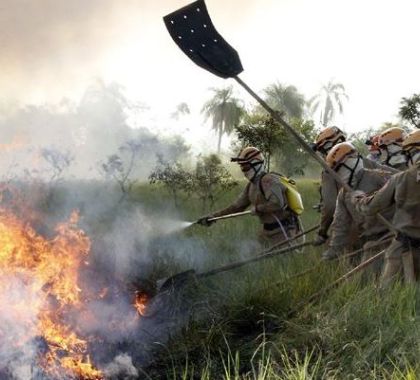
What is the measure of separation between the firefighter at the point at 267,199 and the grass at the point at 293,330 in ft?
3.10

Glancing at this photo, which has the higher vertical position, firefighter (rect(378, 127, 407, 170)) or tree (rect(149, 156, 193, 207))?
firefighter (rect(378, 127, 407, 170))

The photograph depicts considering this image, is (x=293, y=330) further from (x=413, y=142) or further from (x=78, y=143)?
(x=78, y=143)

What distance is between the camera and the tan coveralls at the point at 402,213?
490 cm

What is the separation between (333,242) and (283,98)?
89.3 feet

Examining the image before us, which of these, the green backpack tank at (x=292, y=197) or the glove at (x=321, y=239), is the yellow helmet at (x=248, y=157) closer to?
the green backpack tank at (x=292, y=197)

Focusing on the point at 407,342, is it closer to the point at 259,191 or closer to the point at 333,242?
the point at 333,242

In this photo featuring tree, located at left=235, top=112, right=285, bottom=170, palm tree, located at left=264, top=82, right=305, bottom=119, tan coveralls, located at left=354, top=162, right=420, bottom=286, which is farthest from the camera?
palm tree, located at left=264, top=82, right=305, bottom=119

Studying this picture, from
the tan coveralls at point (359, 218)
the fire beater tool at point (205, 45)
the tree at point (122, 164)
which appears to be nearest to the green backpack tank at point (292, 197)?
the tan coveralls at point (359, 218)

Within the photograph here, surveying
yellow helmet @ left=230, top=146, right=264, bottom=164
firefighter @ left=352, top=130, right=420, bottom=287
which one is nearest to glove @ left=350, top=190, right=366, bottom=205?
firefighter @ left=352, top=130, right=420, bottom=287

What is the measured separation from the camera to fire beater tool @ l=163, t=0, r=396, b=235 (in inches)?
209

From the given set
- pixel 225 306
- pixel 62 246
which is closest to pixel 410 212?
pixel 225 306

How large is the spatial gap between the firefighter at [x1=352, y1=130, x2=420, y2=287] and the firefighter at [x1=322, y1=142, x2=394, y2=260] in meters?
0.55

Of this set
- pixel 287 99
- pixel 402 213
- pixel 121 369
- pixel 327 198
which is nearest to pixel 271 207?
pixel 327 198

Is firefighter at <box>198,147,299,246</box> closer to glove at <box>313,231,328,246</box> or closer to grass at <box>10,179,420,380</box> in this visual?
glove at <box>313,231,328,246</box>
